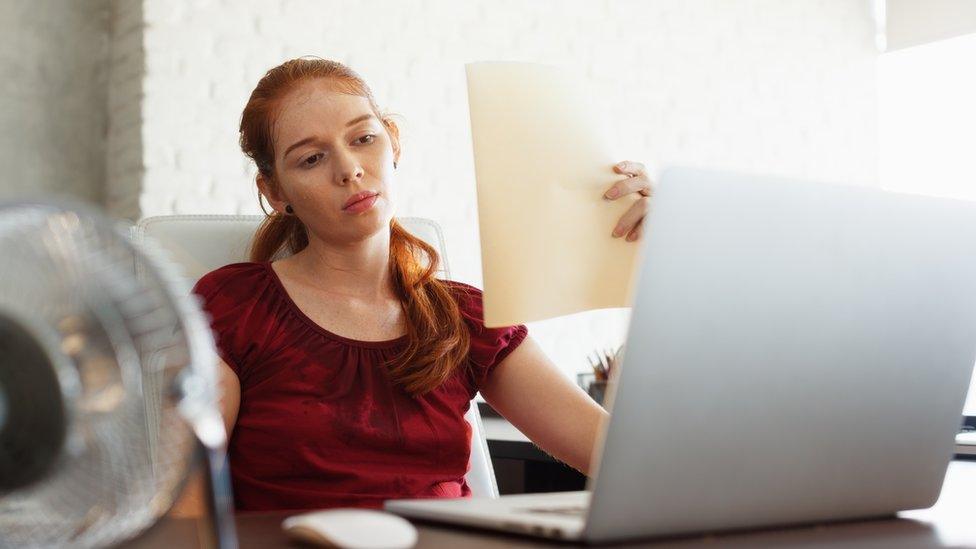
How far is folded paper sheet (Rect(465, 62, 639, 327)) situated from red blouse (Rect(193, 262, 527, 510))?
465 millimetres

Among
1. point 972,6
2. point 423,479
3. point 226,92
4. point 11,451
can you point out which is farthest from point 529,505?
point 972,6

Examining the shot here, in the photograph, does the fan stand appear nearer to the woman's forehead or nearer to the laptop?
the laptop

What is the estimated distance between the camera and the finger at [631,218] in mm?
864

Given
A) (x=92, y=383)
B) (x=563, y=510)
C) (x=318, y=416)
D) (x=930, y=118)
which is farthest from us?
(x=930, y=118)

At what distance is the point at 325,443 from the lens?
1282 millimetres

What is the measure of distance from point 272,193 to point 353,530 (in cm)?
99

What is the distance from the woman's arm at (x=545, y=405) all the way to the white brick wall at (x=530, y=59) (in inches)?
57.1

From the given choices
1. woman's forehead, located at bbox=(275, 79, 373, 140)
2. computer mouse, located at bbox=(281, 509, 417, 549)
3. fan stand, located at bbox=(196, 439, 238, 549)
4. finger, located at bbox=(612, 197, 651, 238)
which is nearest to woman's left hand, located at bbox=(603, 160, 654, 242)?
finger, located at bbox=(612, 197, 651, 238)

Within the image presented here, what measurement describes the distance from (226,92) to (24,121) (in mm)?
494

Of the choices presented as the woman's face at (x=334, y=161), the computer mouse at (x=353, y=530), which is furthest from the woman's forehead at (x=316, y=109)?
the computer mouse at (x=353, y=530)

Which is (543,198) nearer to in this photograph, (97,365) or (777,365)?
(777,365)

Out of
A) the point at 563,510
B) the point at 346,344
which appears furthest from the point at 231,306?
the point at 563,510

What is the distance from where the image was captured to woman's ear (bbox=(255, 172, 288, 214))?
150 centimetres

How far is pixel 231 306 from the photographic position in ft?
4.48
